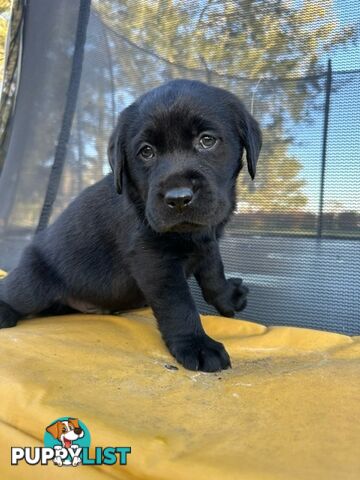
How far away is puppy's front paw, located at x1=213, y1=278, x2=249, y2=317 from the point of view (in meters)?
2.56

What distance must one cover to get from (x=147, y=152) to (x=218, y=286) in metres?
0.84

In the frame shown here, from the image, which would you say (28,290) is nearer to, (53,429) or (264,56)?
(53,429)

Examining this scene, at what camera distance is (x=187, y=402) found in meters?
1.45

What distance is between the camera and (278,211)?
9.27ft

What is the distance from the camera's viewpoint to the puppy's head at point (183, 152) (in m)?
1.84

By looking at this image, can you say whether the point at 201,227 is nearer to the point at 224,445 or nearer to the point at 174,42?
the point at 224,445

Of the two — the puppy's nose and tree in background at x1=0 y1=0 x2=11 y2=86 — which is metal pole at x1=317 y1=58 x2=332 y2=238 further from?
tree in background at x1=0 y1=0 x2=11 y2=86

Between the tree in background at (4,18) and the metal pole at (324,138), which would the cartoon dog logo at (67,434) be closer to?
the metal pole at (324,138)

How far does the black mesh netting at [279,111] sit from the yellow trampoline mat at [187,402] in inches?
20.6

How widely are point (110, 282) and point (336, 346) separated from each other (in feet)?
3.81

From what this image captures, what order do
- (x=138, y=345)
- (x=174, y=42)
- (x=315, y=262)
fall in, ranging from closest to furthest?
(x=138, y=345) < (x=315, y=262) < (x=174, y=42)

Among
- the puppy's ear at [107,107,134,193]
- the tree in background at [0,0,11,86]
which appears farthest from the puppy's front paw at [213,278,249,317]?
the tree in background at [0,0,11,86]

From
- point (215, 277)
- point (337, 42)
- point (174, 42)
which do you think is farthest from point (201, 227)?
point (174, 42)

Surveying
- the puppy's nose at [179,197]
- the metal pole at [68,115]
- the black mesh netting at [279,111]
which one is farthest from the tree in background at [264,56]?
the puppy's nose at [179,197]
